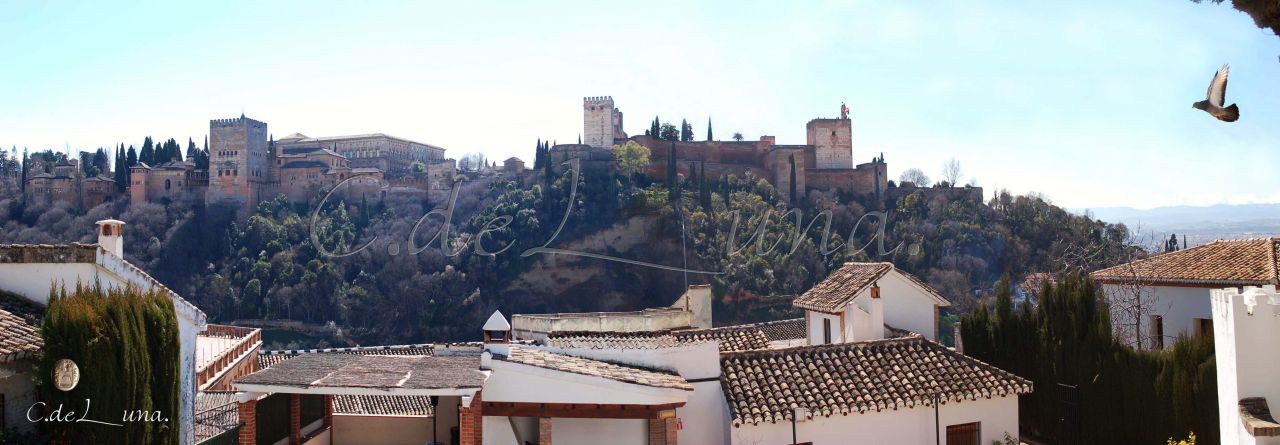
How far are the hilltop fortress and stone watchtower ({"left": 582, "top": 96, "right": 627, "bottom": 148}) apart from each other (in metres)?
1.44

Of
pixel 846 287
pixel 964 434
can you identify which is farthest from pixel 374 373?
pixel 846 287

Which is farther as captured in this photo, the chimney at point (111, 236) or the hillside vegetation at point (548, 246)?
the hillside vegetation at point (548, 246)

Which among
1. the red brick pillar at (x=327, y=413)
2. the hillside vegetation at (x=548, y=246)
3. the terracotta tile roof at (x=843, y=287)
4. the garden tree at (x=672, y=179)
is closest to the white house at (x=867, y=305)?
the terracotta tile roof at (x=843, y=287)

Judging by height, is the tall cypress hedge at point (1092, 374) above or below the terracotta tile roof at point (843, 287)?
below

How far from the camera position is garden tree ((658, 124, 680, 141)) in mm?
64869

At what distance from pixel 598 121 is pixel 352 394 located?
6108 centimetres

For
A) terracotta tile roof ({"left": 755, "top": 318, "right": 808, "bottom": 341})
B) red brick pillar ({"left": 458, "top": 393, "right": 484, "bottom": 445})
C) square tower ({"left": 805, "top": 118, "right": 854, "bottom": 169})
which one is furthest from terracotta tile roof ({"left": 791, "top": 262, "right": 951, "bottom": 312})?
square tower ({"left": 805, "top": 118, "right": 854, "bottom": 169})

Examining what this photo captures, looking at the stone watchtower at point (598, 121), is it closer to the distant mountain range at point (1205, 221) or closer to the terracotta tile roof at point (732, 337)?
the distant mountain range at point (1205, 221)

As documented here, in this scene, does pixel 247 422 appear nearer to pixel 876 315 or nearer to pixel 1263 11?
pixel 1263 11

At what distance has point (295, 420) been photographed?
31.1 feet

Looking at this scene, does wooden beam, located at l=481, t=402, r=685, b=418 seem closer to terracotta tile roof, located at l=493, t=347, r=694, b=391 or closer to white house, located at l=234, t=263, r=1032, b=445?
white house, located at l=234, t=263, r=1032, b=445

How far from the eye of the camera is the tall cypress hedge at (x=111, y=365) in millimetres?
7250

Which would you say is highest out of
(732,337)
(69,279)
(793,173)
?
(793,173)

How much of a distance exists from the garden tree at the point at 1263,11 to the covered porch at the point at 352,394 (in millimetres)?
6372
